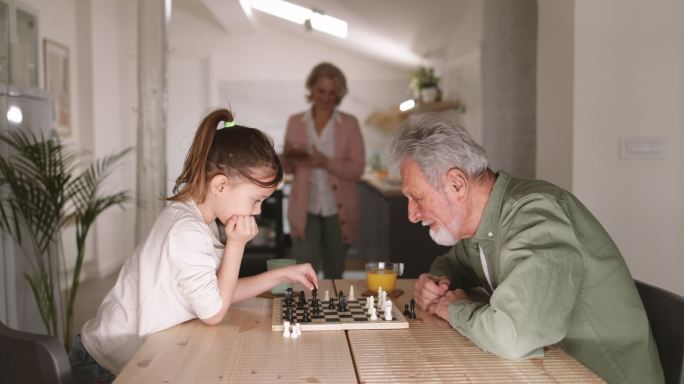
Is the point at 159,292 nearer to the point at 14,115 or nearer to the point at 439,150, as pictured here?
the point at 439,150

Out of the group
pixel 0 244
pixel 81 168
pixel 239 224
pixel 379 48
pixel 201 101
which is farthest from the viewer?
pixel 201 101

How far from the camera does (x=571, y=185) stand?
300cm

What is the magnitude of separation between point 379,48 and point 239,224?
17.7 ft

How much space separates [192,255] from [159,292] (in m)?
0.12

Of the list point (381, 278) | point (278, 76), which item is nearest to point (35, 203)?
point (381, 278)

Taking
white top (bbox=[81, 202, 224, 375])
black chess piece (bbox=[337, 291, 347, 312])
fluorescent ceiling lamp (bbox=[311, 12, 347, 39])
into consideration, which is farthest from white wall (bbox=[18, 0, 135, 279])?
black chess piece (bbox=[337, 291, 347, 312])

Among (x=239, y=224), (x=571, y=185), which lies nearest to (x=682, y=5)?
(x=571, y=185)

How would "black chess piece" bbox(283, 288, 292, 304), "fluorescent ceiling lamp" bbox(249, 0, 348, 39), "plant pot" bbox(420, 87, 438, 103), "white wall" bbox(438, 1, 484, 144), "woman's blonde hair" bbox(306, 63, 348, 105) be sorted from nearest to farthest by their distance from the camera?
"black chess piece" bbox(283, 288, 292, 304)
"woman's blonde hair" bbox(306, 63, 348, 105)
"white wall" bbox(438, 1, 484, 144)
"plant pot" bbox(420, 87, 438, 103)
"fluorescent ceiling lamp" bbox(249, 0, 348, 39)

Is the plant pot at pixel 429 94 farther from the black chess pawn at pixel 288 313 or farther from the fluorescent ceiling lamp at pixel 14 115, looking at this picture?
the black chess pawn at pixel 288 313

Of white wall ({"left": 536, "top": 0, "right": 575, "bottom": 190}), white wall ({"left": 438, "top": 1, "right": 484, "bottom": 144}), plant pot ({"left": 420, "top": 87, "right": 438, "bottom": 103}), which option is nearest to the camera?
white wall ({"left": 536, "top": 0, "right": 575, "bottom": 190})

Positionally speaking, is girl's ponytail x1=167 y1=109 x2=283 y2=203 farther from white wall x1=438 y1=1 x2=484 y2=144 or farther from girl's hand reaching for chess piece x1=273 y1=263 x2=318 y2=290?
white wall x1=438 y1=1 x2=484 y2=144

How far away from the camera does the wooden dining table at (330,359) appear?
125 centimetres

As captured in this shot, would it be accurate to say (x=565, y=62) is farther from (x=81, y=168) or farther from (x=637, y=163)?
(x=81, y=168)

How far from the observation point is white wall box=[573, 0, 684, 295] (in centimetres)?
289
